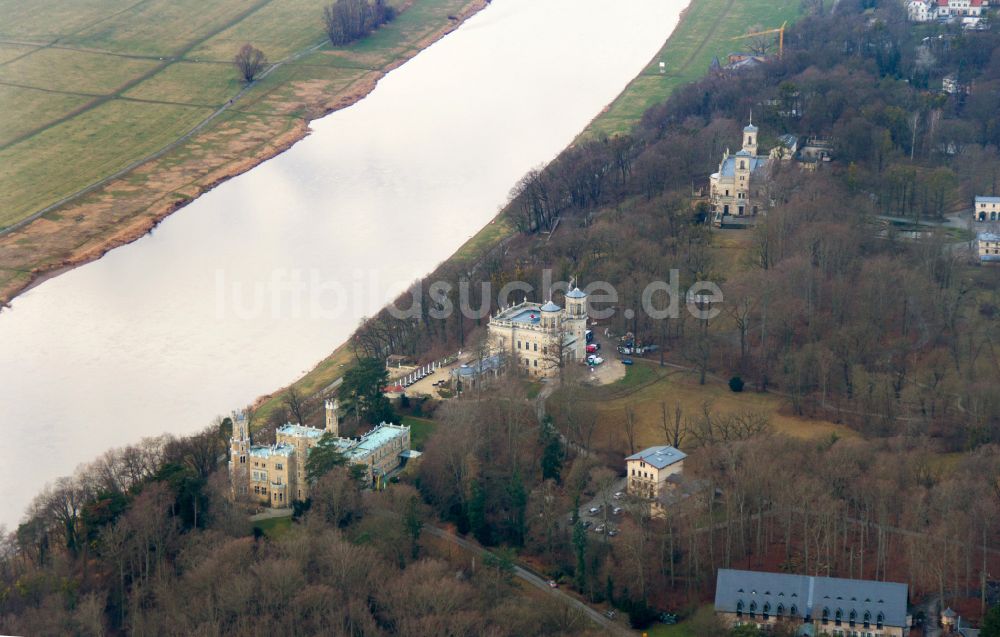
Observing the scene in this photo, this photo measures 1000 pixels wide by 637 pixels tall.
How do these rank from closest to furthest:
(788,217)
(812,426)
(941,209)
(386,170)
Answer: (812,426) → (788,217) → (941,209) → (386,170)

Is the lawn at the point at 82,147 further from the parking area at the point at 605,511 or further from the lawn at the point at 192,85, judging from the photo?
the parking area at the point at 605,511

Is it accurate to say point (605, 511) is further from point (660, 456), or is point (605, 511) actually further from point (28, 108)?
point (28, 108)

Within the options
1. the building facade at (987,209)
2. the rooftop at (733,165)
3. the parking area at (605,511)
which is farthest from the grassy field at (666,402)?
the building facade at (987,209)

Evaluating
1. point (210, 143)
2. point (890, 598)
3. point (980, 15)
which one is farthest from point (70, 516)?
point (980, 15)

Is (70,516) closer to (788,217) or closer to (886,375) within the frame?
(886,375)

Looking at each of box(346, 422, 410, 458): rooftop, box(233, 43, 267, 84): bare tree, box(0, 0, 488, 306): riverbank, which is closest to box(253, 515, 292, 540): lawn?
box(346, 422, 410, 458): rooftop

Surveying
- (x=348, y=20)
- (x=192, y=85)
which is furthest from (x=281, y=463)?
(x=348, y=20)
